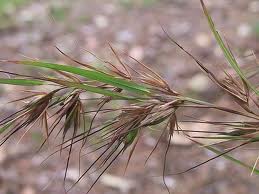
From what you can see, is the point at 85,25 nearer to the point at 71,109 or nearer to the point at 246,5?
the point at 246,5

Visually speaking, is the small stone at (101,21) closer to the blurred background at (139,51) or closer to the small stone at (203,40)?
the blurred background at (139,51)

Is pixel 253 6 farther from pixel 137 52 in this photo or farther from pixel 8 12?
pixel 8 12

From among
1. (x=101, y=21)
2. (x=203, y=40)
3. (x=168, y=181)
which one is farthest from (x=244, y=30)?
(x=168, y=181)

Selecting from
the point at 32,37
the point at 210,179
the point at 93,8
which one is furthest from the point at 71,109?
the point at 93,8

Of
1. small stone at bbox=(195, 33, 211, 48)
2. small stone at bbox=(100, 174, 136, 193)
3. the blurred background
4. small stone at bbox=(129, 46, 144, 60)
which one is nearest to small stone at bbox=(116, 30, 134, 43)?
the blurred background

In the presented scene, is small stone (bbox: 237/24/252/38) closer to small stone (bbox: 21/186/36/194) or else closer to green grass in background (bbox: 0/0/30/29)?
green grass in background (bbox: 0/0/30/29)

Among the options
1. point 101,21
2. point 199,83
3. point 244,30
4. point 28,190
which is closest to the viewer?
point 28,190

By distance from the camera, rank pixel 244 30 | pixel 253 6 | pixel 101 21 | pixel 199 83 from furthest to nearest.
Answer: pixel 101 21 → pixel 253 6 → pixel 244 30 → pixel 199 83
